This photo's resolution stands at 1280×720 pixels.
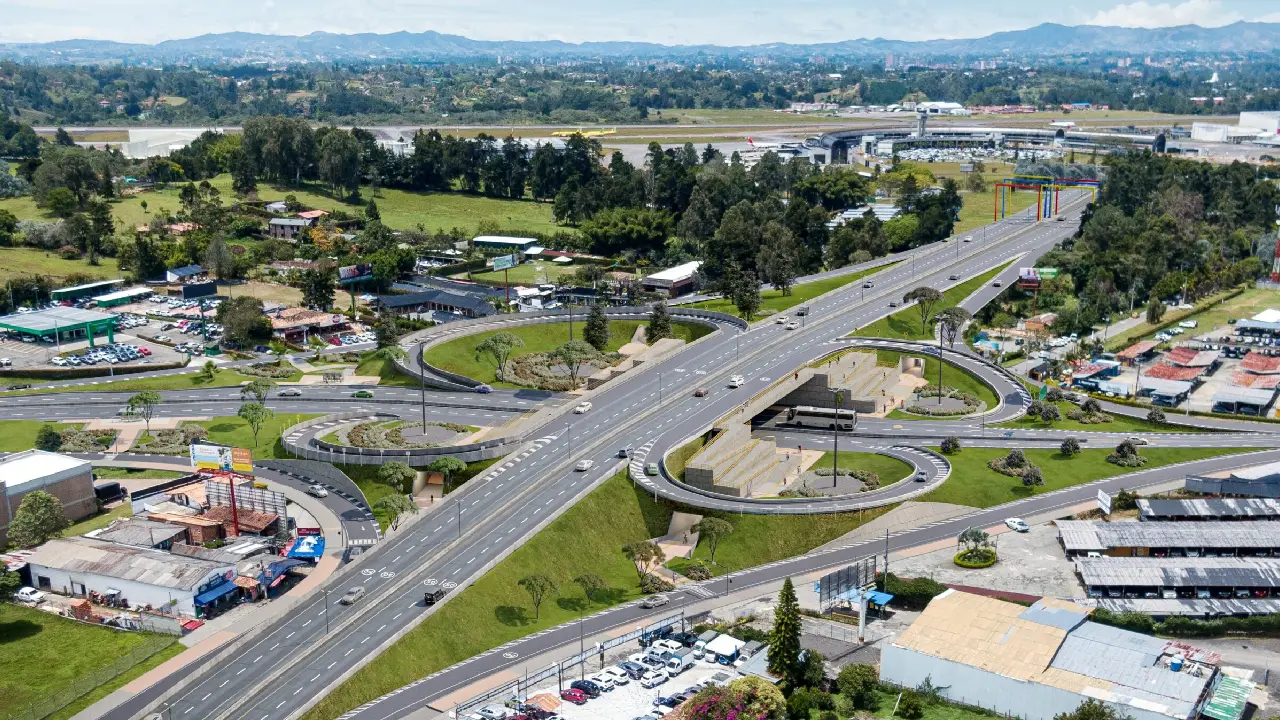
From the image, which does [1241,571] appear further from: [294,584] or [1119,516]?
[294,584]

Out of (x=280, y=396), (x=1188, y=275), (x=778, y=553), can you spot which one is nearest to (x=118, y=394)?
(x=280, y=396)

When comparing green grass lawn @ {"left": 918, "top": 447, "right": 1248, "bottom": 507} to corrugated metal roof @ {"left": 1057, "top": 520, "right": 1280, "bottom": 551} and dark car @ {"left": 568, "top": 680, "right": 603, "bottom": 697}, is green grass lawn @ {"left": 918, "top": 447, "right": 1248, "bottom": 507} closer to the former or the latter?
corrugated metal roof @ {"left": 1057, "top": 520, "right": 1280, "bottom": 551}

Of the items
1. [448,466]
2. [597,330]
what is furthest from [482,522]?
[597,330]

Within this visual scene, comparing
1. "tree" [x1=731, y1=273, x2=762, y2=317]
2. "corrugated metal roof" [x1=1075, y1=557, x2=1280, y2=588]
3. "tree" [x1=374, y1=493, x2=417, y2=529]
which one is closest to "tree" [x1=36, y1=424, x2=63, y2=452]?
"tree" [x1=374, y1=493, x2=417, y2=529]

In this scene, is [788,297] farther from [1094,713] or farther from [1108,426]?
[1094,713]

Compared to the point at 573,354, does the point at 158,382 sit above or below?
below

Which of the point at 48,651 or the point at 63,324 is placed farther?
the point at 63,324

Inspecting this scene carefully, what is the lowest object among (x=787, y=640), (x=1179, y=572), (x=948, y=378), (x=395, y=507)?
(x=1179, y=572)
